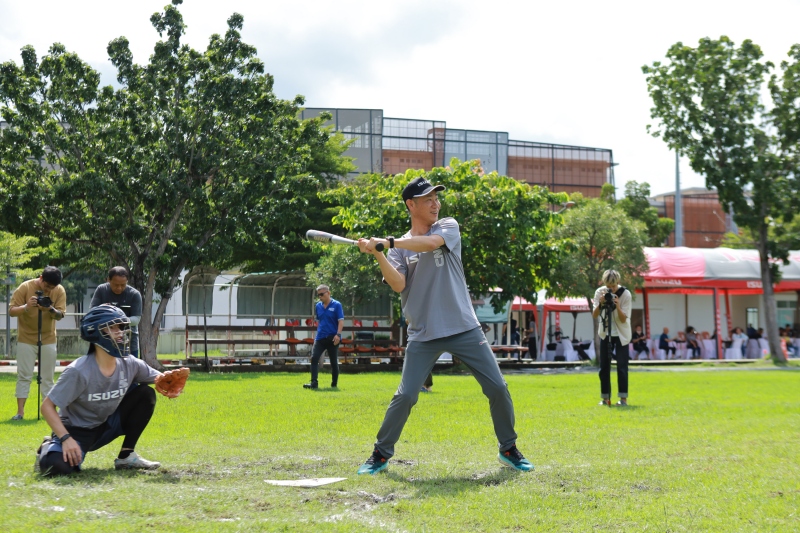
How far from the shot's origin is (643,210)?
62312mm

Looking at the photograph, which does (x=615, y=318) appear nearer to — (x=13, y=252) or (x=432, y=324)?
(x=432, y=324)

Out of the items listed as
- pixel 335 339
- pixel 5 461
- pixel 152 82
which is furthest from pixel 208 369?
pixel 5 461

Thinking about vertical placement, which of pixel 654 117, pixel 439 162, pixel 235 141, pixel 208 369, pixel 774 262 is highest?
pixel 439 162

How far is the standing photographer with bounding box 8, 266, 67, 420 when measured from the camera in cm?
1050

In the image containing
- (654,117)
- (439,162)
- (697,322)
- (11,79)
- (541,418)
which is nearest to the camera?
(541,418)

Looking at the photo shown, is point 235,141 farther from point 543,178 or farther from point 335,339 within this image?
point 543,178

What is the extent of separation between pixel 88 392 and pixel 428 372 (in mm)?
2307

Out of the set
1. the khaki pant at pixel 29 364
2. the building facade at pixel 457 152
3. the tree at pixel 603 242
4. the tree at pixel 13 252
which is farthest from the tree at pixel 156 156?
the building facade at pixel 457 152

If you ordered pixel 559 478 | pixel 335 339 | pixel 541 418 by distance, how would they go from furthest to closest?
pixel 335 339
pixel 541 418
pixel 559 478

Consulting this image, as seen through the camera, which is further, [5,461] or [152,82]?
[152,82]

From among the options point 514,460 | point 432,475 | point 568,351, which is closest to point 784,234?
point 568,351

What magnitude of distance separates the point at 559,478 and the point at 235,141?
20201mm

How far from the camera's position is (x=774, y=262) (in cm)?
3444

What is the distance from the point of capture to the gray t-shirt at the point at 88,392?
6168mm
